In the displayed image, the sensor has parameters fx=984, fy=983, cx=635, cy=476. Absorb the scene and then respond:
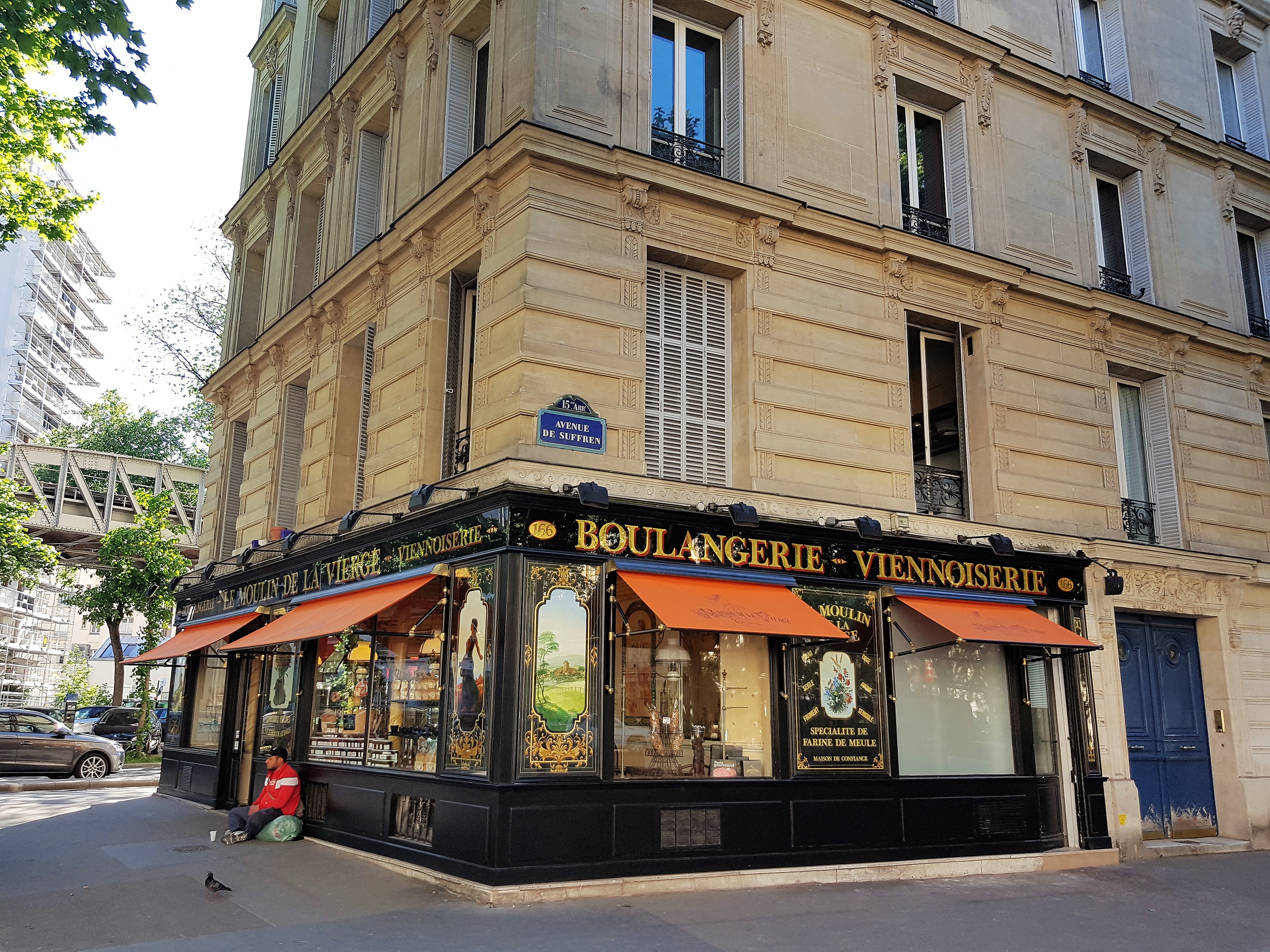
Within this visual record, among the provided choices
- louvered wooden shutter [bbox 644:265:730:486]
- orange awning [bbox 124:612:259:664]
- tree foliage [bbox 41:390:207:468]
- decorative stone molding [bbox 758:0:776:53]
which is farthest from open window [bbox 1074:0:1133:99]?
tree foliage [bbox 41:390:207:468]

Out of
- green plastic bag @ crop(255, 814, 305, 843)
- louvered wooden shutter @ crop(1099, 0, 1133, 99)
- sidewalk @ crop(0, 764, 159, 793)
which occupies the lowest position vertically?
sidewalk @ crop(0, 764, 159, 793)

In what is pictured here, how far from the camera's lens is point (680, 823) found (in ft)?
34.8

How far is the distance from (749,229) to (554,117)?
2881 millimetres

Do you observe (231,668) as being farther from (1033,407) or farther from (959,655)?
(1033,407)

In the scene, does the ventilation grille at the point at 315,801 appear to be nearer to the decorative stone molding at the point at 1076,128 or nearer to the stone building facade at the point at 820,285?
the stone building facade at the point at 820,285

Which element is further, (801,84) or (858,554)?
(801,84)

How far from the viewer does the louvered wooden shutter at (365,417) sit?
45.5 ft

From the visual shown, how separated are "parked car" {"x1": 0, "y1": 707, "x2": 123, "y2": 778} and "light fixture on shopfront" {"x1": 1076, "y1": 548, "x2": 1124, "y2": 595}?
2169cm

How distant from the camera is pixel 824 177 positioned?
44.6 ft

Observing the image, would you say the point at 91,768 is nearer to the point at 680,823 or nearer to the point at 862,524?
the point at 680,823

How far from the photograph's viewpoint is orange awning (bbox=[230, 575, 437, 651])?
37.0 ft

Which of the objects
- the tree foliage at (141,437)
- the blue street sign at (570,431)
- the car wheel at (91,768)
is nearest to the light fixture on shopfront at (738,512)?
the blue street sign at (570,431)

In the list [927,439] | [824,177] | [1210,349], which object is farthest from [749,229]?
[1210,349]

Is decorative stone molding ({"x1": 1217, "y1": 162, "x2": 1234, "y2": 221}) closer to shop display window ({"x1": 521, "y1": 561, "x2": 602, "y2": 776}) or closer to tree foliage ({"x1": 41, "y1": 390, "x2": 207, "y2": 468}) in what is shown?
shop display window ({"x1": 521, "y1": 561, "x2": 602, "y2": 776})
